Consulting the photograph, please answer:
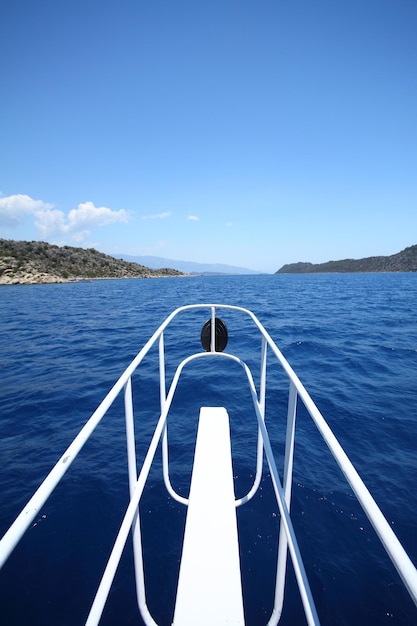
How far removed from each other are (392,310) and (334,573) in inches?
724

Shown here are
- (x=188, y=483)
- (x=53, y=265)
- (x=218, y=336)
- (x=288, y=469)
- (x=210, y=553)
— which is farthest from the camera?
(x=53, y=265)

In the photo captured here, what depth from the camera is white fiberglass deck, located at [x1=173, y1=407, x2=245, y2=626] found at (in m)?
1.75

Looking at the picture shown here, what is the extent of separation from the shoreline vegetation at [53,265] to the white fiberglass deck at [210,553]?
59.2m

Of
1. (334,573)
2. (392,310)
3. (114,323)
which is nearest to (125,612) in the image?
(334,573)

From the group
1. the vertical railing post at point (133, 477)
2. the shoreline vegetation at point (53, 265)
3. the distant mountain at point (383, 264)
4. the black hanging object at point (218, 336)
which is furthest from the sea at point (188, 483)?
the distant mountain at point (383, 264)

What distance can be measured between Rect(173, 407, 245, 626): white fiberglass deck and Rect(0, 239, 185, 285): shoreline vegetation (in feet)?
194

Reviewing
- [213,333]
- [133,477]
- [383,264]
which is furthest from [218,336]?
[383,264]

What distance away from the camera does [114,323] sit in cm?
1527

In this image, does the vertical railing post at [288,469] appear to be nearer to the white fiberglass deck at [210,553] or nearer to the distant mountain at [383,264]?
the white fiberglass deck at [210,553]

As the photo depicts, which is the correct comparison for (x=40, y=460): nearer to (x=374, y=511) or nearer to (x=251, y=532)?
(x=251, y=532)

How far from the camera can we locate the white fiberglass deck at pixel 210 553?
1746 mm

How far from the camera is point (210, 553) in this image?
2.08 m

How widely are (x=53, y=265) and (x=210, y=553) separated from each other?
262 ft

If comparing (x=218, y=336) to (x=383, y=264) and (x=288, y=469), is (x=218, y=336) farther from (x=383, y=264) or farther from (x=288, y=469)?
(x=383, y=264)
